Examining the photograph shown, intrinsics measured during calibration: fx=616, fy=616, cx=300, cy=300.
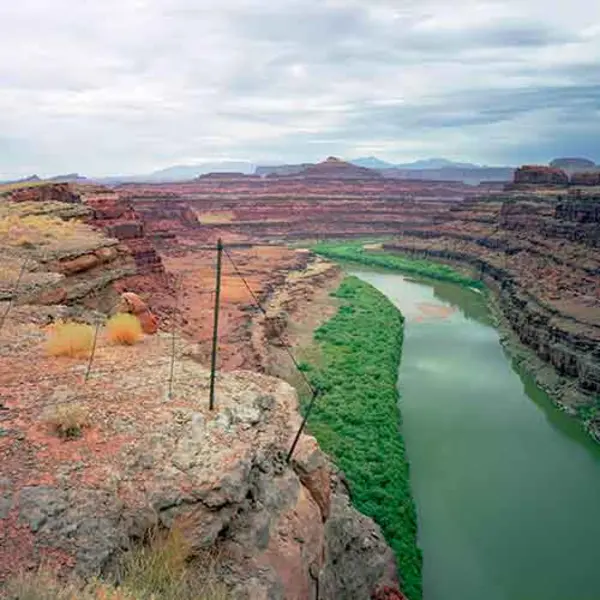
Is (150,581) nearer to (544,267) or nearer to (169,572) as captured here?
(169,572)

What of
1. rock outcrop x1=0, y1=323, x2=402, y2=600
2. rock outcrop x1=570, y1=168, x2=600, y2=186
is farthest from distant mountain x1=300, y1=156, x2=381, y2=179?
rock outcrop x1=0, y1=323, x2=402, y2=600

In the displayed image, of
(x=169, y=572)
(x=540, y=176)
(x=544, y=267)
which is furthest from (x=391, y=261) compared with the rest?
(x=169, y=572)

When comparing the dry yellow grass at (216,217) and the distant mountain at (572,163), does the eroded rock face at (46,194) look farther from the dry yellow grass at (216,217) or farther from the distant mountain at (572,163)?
the distant mountain at (572,163)

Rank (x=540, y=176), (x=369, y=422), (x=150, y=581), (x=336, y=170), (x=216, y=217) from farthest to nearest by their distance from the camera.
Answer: (x=336, y=170) → (x=216, y=217) → (x=540, y=176) → (x=369, y=422) → (x=150, y=581)

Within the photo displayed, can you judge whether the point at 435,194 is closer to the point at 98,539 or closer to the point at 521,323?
the point at 521,323

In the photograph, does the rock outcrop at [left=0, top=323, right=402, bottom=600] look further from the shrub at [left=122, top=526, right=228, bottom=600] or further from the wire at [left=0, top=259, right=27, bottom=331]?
the wire at [left=0, top=259, right=27, bottom=331]

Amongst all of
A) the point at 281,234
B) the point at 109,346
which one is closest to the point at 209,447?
the point at 109,346
